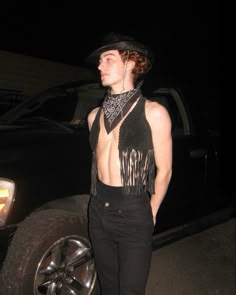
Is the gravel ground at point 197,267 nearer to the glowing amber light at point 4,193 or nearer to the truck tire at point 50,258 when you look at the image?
the truck tire at point 50,258

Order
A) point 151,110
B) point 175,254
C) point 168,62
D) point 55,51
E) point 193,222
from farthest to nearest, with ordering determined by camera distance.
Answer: point 168,62 → point 55,51 → point 175,254 → point 193,222 → point 151,110

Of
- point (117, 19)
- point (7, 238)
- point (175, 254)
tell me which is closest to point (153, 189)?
point (7, 238)

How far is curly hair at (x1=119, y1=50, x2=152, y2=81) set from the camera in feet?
6.77

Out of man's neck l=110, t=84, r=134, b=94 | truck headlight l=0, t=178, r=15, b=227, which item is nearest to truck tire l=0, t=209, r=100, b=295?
truck headlight l=0, t=178, r=15, b=227

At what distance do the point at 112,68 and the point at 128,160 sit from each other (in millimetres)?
506

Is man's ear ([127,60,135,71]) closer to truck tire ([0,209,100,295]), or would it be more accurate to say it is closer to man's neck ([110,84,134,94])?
man's neck ([110,84,134,94])

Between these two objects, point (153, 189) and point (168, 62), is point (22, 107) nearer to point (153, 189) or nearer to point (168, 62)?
point (153, 189)

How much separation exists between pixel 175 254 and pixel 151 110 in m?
2.44

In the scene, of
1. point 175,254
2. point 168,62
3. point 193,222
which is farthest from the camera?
point 168,62

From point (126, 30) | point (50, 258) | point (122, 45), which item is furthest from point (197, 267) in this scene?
point (126, 30)

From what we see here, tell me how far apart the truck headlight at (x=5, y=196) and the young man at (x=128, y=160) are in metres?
0.55

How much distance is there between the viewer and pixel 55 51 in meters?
18.3

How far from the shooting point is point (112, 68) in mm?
2062

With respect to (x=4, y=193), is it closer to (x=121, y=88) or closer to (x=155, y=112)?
(x=121, y=88)
